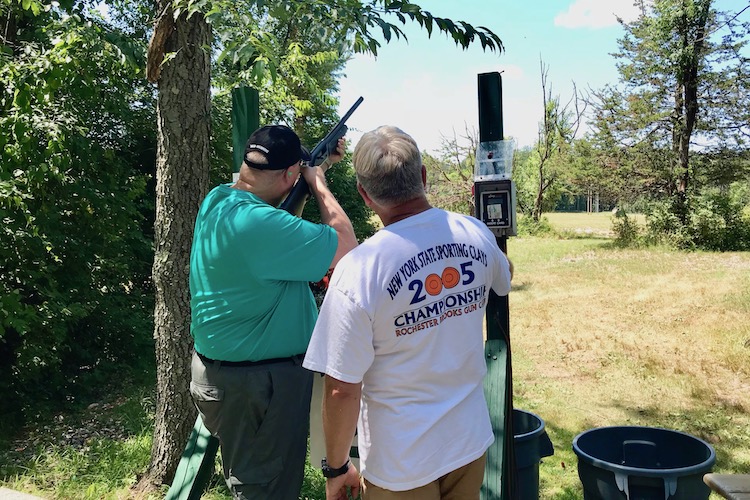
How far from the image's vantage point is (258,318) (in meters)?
2.08

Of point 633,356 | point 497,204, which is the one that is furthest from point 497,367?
point 633,356

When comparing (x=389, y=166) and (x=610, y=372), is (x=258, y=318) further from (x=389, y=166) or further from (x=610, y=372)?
(x=610, y=372)

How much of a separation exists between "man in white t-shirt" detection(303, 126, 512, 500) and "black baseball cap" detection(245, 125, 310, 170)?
49cm

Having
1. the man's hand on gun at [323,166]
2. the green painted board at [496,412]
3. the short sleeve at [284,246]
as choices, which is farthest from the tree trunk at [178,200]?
the green painted board at [496,412]

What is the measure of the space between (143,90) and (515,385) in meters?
5.62

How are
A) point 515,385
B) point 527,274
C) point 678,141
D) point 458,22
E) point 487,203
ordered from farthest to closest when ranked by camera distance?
point 678,141
point 527,274
point 515,385
point 458,22
point 487,203

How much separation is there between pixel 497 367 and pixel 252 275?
1.13m

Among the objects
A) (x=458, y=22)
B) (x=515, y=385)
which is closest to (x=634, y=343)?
(x=515, y=385)

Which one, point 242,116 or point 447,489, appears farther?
point 242,116

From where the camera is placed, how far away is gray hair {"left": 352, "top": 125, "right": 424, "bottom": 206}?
164 centimetres

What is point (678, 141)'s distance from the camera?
63.4 ft

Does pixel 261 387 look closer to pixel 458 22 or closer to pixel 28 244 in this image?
pixel 458 22

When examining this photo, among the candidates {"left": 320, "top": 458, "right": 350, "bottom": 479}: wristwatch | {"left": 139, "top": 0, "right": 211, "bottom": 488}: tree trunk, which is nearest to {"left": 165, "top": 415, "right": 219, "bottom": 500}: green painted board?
{"left": 139, "top": 0, "right": 211, "bottom": 488}: tree trunk

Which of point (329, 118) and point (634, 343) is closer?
point (634, 343)
